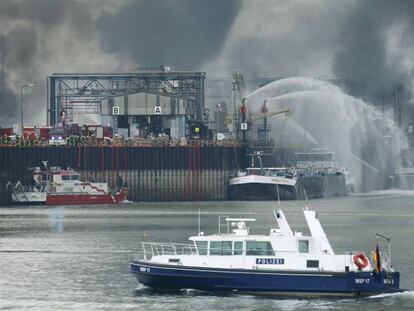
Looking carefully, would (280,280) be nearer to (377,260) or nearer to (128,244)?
(377,260)

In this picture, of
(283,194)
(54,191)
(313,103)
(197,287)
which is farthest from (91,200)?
(197,287)

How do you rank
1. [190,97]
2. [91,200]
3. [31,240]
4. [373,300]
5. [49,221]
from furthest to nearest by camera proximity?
[190,97] < [91,200] < [49,221] < [31,240] < [373,300]

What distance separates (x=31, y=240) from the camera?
109 m

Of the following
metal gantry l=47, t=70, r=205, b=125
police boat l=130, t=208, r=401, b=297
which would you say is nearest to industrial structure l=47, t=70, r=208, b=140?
metal gantry l=47, t=70, r=205, b=125

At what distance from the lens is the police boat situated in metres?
72.2

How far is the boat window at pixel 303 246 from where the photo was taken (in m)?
73.0

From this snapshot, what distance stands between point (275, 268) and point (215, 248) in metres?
3.32

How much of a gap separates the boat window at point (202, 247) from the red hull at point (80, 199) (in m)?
95.9

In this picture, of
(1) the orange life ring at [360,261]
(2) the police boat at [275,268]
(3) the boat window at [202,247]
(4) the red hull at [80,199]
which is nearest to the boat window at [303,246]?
(2) the police boat at [275,268]

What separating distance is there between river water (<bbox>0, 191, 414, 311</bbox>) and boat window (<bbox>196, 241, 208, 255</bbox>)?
2.21 metres

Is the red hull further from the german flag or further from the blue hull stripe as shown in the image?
the german flag

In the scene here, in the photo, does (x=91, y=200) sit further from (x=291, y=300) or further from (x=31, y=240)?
(x=291, y=300)

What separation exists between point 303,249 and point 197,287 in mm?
5903

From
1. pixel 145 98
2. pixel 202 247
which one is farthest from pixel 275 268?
pixel 145 98
